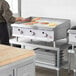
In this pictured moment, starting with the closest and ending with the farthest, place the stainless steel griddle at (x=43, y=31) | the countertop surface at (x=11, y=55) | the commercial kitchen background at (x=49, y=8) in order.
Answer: the countertop surface at (x=11, y=55) < the stainless steel griddle at (x=43, y=31) < the commercial kitchen background at (x=49, y=8)

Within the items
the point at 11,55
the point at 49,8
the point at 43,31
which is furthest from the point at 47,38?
the point at 11,55

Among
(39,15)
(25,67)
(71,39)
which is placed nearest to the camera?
(25,67)

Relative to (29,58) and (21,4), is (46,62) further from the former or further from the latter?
(29,58)

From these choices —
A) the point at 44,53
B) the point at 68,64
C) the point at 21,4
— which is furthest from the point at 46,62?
the point at 21,4

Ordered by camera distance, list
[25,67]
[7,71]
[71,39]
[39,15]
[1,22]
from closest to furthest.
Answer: [7,71]
[25,67]
[71,39]
[1,22]
[39,15]

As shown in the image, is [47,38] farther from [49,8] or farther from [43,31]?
[49,8]

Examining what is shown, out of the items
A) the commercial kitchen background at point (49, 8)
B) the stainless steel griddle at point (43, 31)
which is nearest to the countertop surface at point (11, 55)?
the stainless steel griddle at point (43, 31)

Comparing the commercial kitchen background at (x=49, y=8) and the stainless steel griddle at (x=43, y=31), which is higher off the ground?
the commercial kitchen background at (x=49, y=8)

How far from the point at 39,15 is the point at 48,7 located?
213mm

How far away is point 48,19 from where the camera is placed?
3.36 m

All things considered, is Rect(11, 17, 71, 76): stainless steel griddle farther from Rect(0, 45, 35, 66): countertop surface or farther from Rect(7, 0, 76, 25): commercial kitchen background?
Rect(0, 45, 35, 66): countertop surface

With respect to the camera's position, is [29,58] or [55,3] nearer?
[29,58]

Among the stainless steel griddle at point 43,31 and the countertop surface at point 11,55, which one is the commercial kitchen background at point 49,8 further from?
the countertop surface at point 11,55

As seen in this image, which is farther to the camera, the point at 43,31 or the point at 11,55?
the point at 43,31
